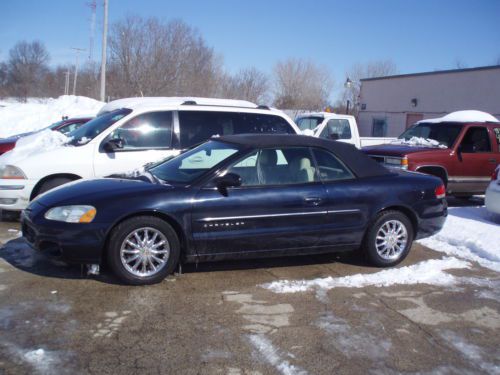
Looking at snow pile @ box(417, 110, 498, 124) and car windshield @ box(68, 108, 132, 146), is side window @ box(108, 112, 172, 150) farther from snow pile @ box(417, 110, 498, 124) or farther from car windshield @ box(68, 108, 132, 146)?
snow pile @ box(417, 110, 498, 124)

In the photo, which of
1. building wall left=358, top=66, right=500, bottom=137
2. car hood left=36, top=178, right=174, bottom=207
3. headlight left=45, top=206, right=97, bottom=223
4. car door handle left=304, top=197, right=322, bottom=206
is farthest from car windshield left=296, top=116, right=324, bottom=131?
building wall left=358, top=66, right=500, bottom=137

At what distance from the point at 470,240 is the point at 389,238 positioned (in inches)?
71.4

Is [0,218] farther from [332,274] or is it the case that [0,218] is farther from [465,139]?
[465,139]

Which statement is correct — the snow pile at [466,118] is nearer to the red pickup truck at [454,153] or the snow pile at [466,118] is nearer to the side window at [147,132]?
the red pickup truck at [454,153]

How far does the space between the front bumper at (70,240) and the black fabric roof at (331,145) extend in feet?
5.95

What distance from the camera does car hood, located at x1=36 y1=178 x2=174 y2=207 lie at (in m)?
4.75

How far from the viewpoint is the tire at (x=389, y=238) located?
5.64m

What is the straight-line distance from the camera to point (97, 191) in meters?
4.87

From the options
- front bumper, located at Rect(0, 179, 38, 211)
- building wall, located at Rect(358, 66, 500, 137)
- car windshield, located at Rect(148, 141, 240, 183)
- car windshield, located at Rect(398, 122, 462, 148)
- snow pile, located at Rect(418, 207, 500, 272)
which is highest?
building wall, located at Rect(358, 66, 500, 137)

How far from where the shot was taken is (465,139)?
10070 millimetres

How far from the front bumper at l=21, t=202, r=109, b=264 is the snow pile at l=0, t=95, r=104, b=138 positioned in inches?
865

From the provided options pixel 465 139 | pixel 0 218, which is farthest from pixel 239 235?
pixel 465 139

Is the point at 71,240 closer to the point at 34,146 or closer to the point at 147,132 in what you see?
the point at 147,132

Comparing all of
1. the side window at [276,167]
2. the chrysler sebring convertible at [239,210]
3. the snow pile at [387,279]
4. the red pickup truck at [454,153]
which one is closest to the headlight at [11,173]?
the chrysler sebring convertible at [239,210]
